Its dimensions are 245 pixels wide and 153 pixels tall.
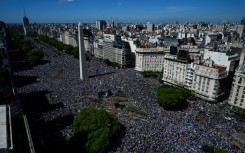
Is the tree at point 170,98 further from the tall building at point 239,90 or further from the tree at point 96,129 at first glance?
the tree at point 96,129

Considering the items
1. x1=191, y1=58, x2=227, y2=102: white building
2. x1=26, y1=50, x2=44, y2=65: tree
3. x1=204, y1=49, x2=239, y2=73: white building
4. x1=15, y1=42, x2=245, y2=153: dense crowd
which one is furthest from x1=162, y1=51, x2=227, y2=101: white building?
x1=26, y1=50, x2=44, y2=65: tree

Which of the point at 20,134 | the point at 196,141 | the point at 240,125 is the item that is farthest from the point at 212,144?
the point at 20,134

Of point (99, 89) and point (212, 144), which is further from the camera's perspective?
point (99, 89)

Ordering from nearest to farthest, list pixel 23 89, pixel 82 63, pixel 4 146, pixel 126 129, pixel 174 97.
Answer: pixel 4 146, pixel 126 129, pixel 174 97, pixel 23 89, pixel 82 63

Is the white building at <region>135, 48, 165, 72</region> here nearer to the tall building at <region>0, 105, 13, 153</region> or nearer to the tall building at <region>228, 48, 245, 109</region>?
the tall building at <region>228, 48, 245, 109</region>

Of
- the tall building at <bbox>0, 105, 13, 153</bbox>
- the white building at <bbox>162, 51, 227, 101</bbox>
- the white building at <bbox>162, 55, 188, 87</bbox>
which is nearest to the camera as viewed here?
the tall building at <bbox>0, 105, 13, 153</bbox>

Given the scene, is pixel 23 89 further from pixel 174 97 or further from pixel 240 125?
pixel 240 125
